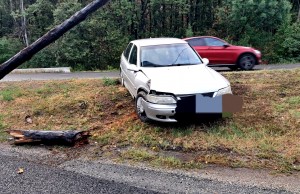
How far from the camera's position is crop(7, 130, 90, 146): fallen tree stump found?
5.79m

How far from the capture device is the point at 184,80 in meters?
6.11

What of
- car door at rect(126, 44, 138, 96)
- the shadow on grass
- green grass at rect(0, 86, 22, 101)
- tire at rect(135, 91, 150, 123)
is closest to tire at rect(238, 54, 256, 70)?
car door at rect(126, 44, 138, 96)

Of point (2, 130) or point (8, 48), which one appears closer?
point (2, 130)

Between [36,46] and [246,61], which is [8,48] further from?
[36,46]

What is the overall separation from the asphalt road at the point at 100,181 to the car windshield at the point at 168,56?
2.95 meters

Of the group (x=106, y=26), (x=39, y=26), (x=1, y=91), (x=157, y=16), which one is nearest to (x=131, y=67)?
(x=1, y=91)

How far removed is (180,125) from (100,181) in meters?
2.32

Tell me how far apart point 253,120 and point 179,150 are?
181cm

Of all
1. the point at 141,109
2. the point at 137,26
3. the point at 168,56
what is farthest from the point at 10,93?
the point at 137,26

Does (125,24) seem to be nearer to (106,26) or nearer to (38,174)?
(106,26)

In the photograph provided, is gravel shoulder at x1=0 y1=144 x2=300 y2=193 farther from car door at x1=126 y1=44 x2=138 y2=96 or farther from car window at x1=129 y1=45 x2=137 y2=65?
car window at x1=129 y1=45 x2=137 y2=65

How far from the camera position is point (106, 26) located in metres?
21.1

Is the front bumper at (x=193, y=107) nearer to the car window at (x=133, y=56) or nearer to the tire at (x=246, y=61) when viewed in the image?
the car window at (x=133, y=56)

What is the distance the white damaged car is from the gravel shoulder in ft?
4.48
